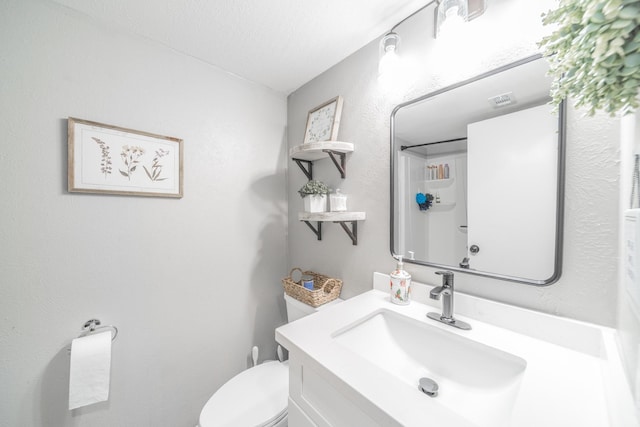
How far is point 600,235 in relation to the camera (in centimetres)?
60

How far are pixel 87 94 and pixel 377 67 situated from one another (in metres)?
1.30

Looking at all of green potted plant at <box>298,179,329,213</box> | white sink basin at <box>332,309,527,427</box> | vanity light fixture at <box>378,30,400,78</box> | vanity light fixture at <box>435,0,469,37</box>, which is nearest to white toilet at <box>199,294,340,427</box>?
white sink basin at <box>332,309,527,427</box>

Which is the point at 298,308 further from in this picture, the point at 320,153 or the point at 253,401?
the point at 320,153

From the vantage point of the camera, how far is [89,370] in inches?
35.4

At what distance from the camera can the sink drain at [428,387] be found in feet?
2.15

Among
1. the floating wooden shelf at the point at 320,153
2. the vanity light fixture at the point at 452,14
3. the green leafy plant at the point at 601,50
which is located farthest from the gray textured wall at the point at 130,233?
the green leafy plant at the point at 601,50

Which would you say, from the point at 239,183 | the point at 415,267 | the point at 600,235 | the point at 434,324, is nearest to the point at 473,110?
the point at 600,235

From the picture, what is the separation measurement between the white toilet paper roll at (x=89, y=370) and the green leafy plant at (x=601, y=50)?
1.59 meters

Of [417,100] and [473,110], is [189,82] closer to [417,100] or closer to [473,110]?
[417,100]

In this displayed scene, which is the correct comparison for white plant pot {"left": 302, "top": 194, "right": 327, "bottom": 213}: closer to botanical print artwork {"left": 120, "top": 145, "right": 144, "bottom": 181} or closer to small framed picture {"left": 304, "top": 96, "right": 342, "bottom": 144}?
small framed picture {"left": 304, "top": 96, "right": 342, "bottom": 144}

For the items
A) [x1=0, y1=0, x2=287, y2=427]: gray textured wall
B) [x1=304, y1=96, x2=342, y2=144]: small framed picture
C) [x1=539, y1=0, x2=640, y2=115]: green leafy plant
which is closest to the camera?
[x1=539, y1=0, x2=640, y2=115]: green leafy plant

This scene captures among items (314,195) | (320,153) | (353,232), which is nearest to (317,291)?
(353,232)

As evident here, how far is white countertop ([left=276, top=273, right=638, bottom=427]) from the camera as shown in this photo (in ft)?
1.38

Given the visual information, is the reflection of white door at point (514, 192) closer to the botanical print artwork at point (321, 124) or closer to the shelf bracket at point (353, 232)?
the shelf bracket at point (353, 232)
